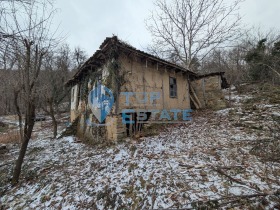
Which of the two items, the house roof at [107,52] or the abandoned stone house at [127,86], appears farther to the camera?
the abandoned stone house at [127,86]

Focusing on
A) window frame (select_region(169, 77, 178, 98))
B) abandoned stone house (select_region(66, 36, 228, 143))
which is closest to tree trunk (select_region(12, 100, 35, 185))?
abandoned stone house (select_region(66, 36, 228, 143))

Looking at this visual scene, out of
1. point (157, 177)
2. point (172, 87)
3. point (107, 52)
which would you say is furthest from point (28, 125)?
point (172, 87)

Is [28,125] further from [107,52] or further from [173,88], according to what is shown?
[173,88]

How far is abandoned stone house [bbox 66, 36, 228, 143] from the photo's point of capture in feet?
21.0

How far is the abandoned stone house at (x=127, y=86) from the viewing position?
6406 millimetres

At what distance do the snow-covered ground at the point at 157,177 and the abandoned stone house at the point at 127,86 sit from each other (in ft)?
4.26

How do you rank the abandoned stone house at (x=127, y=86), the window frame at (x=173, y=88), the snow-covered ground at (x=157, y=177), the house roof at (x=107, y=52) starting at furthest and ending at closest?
the window frame at (x=173, y=88), the abandoned stone house at (x=127, y=86), the house roof at (x=107, y=52), the snow-covered ground at (x=157, y=177)

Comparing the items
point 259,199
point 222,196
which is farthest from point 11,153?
point 259,199

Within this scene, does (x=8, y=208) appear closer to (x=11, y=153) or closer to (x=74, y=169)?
(x=74, y=169)

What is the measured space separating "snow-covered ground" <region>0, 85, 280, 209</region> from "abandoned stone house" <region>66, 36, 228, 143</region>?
1298mm

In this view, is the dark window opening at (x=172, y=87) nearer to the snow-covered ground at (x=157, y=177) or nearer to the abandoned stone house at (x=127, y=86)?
the abandoned stone house at (x=127, y=86)

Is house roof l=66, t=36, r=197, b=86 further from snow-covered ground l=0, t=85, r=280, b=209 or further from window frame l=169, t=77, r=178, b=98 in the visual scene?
snow-covered ground l=0, t=85, r=280, b=209

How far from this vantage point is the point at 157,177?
3.65 meters

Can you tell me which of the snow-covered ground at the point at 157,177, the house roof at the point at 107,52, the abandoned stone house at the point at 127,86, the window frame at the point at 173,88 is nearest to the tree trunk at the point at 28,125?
the snow-covered ground at the point at 157,177
